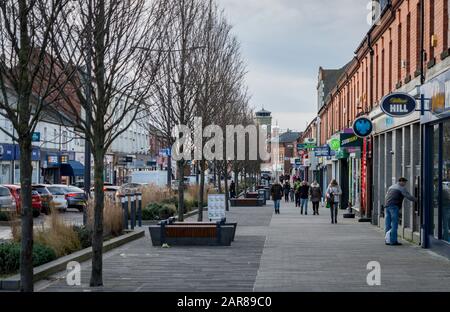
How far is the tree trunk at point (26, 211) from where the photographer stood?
875cm

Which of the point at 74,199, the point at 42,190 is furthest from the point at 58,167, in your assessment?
the point at 42,190

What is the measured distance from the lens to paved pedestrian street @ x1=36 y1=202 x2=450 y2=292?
38.9 ft

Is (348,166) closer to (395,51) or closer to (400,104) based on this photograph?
(395,51)

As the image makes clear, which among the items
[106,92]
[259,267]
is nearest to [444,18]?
[259,267]

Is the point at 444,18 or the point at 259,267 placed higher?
the point at 444,18

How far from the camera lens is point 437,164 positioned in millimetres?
16953

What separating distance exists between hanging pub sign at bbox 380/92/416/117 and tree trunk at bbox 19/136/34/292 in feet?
35.2

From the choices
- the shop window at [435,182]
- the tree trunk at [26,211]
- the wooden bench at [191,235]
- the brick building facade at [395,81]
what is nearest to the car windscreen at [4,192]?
the wooden bench at [191,235]

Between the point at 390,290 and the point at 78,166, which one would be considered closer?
the point at 390,290

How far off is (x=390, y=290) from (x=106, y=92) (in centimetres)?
536

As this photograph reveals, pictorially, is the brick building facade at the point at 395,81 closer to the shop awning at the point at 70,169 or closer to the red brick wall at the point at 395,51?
the red brick wall at the point at 395,51

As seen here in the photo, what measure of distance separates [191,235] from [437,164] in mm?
6128

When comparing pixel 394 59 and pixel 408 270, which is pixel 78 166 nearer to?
pixel 394 59
